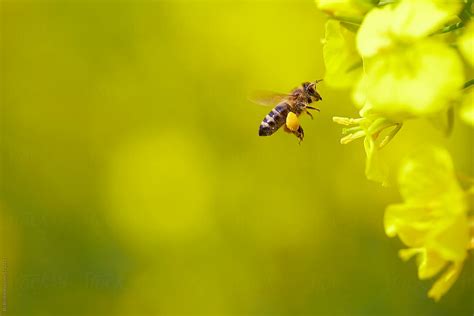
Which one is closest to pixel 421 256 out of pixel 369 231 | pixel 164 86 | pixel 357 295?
pixel 357 295

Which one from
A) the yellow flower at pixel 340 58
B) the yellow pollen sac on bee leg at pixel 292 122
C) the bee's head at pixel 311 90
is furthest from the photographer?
the bee's head at pixel 311 90

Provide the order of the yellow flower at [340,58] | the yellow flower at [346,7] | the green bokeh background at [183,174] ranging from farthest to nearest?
the green bokeh background at [183,174]
the yellow flower at [340,58]
the yellow flower at [346,7]

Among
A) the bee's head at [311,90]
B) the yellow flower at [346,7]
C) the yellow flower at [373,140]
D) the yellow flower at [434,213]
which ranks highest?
the bee's head at [311,90]

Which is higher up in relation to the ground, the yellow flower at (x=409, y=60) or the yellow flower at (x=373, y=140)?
the yellow flower at (x=409, y=60)

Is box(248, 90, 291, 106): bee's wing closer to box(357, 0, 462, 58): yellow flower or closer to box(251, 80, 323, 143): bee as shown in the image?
box(251, 80, 323, 143): bee

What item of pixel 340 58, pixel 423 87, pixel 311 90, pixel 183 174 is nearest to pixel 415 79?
pixel 423 87

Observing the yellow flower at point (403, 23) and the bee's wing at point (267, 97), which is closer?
the yellow flower at point (403, 23)

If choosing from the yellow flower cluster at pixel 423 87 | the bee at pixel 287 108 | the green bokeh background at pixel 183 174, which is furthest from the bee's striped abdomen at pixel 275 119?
the green bokeh background at pixel 183 174

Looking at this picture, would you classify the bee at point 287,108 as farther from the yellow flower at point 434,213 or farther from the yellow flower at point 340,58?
the yellow flower at point 434,213
